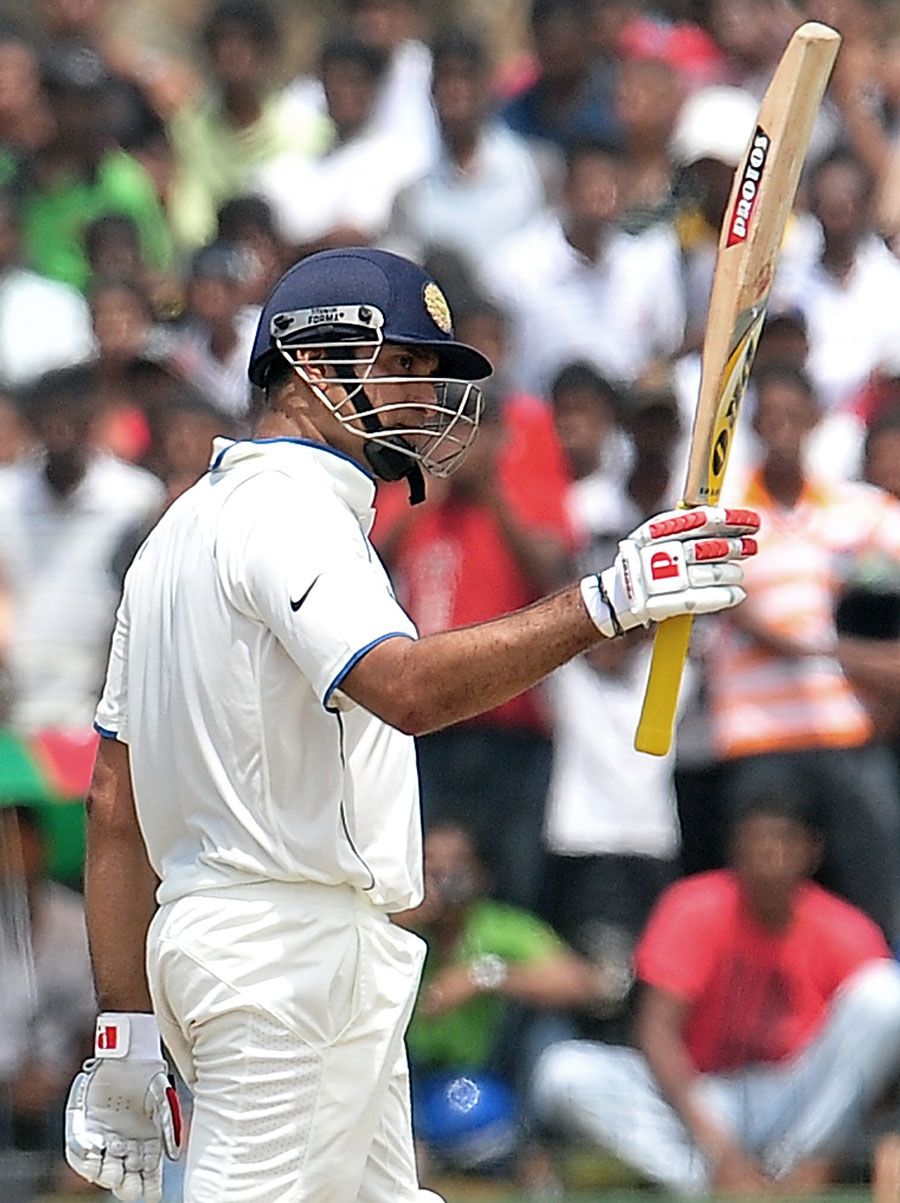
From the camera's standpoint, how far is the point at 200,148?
27.6 feet

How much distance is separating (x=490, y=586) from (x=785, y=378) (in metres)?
1.06

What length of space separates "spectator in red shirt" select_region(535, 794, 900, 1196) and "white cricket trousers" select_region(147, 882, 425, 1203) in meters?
2.69

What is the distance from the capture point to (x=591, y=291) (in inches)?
291

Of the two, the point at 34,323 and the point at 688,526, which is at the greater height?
the point at 34,323

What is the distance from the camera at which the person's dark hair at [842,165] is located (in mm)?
7383

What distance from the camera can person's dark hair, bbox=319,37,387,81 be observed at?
26.8ft

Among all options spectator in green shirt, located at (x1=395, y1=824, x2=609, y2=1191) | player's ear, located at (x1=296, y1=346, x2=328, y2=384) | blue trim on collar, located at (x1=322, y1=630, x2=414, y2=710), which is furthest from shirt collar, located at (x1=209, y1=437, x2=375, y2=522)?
spectator in green shirt, located at (x1=395, y1=824, x2=609, y2=1191)

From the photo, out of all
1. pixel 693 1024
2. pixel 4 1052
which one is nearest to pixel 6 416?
pixel 4 1052

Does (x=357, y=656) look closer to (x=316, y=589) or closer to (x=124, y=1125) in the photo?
(x=316, y=589)

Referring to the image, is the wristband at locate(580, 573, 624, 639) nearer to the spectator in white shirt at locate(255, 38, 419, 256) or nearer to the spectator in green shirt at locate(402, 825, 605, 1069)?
the spectator in green shirt at locate(402, 825, 605, 1069)

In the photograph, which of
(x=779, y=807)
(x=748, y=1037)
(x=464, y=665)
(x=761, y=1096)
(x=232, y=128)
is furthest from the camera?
(x=232, y=128)

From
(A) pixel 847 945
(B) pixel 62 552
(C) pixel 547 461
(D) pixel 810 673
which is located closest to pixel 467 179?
(C) pixel 547 461

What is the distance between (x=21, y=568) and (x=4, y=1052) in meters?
1.53

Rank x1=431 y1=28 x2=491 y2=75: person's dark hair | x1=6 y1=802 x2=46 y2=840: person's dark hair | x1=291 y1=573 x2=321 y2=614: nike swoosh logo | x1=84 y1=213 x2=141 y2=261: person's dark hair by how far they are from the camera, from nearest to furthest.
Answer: x1=291 y1=573 x2=321 y2=614: nike swoosh logo, x1=6 y1=802 x2=46 y2=840: person's dark hair, x1=84 y1=213 x2=141 y2=261: person's dark hair, x1=431 y1=28 x2=491 y2=75: person's dark hair
